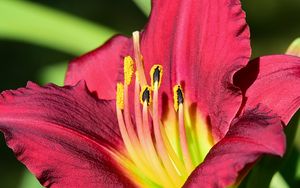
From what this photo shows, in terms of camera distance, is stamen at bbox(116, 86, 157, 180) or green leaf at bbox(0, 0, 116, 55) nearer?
stamen at bbox(116, 86, 157, 180)

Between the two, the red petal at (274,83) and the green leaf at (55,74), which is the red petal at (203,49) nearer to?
the red petal at (274,83)

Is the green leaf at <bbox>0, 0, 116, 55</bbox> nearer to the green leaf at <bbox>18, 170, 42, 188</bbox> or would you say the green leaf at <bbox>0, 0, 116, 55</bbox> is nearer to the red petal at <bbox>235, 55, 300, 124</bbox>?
the green leaf at <bbox>18, 170, 42, 188</bbox>

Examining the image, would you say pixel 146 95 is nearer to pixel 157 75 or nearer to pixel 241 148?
pixel 157 75

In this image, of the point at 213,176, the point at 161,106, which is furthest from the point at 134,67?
the point at 213,176

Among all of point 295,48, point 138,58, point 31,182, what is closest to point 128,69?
point 138,58

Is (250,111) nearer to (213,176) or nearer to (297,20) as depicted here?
(213,176)

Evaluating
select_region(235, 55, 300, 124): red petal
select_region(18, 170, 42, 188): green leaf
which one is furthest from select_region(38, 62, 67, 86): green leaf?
select_region(235, 55, 300, 124): red petal
